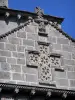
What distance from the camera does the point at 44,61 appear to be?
18.2 m

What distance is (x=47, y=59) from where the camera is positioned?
59.9 feet

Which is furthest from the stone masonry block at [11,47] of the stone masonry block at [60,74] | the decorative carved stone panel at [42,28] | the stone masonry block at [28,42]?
the stone masonry block at [60,74]

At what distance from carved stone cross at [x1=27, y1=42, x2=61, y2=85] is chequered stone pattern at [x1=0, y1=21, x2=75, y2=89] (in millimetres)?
228

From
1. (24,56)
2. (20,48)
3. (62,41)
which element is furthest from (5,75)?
(62,41)

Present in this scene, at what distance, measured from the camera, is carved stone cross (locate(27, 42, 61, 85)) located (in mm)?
17625

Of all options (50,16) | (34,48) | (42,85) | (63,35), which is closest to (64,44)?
(63,35)

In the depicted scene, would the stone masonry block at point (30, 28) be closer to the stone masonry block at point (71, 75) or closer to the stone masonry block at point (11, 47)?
the stone masonry block at point (11, 47)

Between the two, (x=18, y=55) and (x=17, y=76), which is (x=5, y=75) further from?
(x=18, y=55)

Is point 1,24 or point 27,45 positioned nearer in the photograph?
point 27,45

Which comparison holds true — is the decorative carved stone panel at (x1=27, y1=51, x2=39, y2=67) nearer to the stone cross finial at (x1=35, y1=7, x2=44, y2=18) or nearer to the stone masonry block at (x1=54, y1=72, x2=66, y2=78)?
the stone masonry block at (x1=54, y1=72, x2=66, y2=78)

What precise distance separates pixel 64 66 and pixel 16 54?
2.48m

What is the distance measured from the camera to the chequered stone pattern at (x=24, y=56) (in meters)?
17.1

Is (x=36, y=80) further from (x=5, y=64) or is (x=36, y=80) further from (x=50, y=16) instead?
(x=50, y=16)

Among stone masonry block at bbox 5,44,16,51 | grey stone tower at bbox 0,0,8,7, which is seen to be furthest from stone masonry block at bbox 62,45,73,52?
grey stone tower at bbox 0,0,8,7
